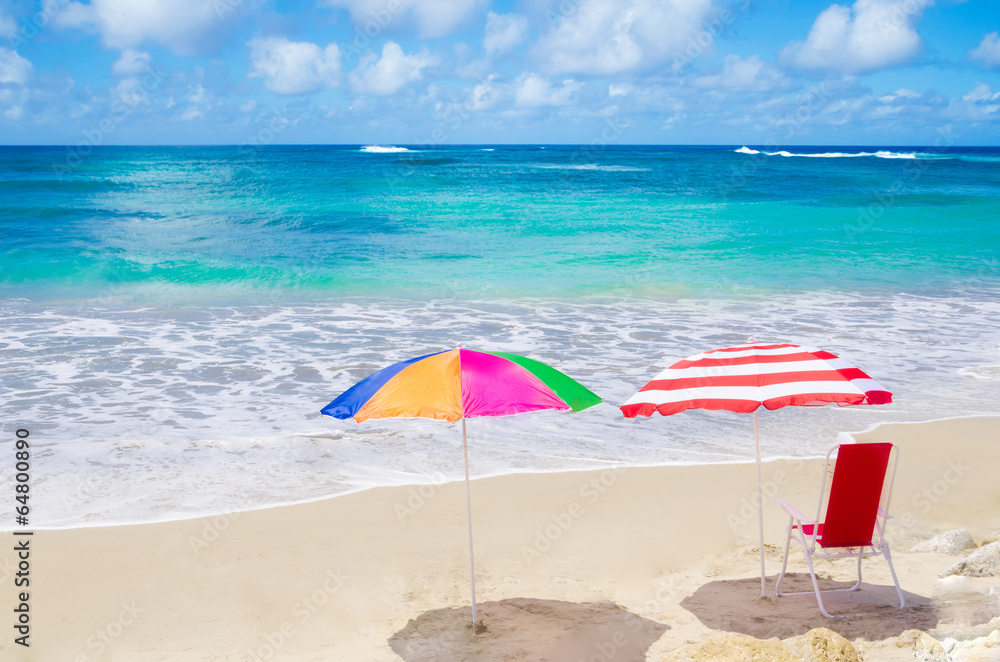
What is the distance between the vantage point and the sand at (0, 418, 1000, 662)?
412 centimetres

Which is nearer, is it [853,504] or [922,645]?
[922,645]

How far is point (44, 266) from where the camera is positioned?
18.0 metres

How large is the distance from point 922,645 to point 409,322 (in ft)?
31.9

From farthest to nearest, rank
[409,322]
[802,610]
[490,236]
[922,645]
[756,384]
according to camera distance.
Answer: [490,236]
[409,322]
[802,610]
[756,384]
[922,645]

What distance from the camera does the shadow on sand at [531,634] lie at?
4008mm

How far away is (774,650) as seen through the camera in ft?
11.2

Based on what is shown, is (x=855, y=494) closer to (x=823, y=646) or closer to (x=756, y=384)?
(x=756, y=384)

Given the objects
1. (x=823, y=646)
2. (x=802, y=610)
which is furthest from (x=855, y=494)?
(x=823, y=646)

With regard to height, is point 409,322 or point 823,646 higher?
point 409,322

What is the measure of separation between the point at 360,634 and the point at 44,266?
57.2 ft

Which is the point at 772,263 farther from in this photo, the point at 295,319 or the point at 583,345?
the point at 295,319

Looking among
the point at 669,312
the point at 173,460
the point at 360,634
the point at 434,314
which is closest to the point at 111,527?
the point at 173,460

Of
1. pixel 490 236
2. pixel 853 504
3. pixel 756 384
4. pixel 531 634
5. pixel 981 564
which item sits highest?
pixel 490 236

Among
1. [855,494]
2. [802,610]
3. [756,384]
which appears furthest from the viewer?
[802,610]
